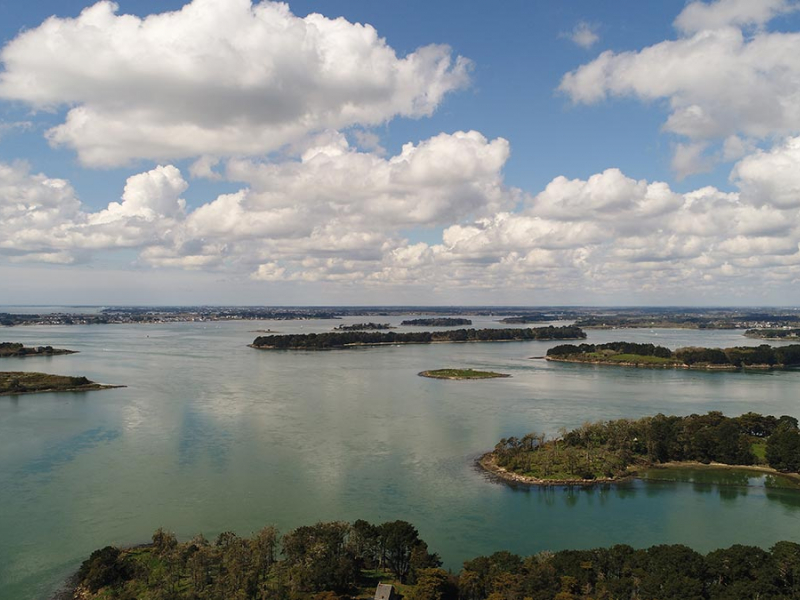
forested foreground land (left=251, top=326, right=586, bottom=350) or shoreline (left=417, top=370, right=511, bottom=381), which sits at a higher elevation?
forested foreground land (left=251, top=326, right=586, bottom=350)

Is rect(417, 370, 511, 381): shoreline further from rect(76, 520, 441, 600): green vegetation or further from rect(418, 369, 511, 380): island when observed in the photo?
rect(76, 520, 441, 600): green vegetation

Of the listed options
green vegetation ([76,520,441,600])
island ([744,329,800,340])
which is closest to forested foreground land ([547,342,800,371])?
island ([744,329,800,340])

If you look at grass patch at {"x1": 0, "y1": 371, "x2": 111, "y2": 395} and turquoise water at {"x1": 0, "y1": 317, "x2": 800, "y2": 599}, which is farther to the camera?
grass patch at {"x1": 0, "y1": 371, "x2": 111, "y2": 395}

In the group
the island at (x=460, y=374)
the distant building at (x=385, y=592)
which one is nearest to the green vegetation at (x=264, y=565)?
the distant building at (x=385, y=592)

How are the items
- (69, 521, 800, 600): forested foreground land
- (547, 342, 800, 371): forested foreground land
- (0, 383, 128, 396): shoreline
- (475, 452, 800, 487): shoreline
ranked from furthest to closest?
1. (547, 342, 800, 371): forested foreground land
2. (0, 383, 128, 396): shoreline
3. (475, 452, 800, 487): shoreline
4. (69, 521, 800, 600): forested foreground land

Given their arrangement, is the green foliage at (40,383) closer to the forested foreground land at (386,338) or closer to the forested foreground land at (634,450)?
the forested foreground land at (386,338)

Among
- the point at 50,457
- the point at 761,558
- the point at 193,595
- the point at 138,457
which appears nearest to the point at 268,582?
the point at 193,595

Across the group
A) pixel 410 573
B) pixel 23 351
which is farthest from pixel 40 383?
pixel 410 573
